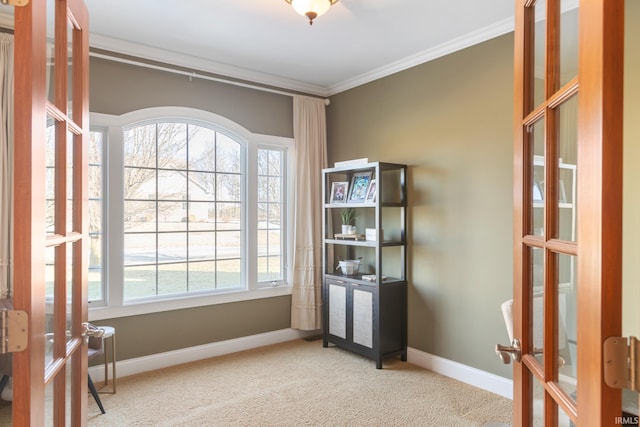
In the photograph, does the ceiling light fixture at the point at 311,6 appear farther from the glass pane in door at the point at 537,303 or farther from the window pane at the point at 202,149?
the glass pane in door at the point at 537,303

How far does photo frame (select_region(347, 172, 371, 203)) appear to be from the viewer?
3.85m


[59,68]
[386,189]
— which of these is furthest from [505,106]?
[59,68]

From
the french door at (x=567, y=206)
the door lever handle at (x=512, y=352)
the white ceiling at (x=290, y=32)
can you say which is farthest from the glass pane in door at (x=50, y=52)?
the white ceiling at (x=290, y=32)

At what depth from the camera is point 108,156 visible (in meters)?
3.30

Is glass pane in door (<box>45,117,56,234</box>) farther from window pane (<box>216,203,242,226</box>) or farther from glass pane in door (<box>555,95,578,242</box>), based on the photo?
window pane (<box>216,203,242,226</box>)

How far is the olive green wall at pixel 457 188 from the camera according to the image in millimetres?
3010

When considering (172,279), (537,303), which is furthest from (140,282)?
(537,303)

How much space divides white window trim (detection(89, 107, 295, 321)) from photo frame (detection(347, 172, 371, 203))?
657 millimetres

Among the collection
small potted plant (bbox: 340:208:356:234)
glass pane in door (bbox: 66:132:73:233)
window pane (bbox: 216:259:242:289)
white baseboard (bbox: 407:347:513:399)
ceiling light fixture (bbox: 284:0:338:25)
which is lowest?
white baseboard (bbox: 407:347:513:399)

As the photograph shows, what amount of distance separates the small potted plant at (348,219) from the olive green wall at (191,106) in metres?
0.98

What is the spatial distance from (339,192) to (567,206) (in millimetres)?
3186

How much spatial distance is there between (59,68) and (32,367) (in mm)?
824

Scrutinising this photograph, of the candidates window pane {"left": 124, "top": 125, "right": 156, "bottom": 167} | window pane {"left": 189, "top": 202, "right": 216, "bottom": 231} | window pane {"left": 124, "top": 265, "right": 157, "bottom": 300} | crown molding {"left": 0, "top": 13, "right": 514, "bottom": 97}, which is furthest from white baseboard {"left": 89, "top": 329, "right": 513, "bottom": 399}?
crown molding {"left": 0, "top": 13, "right": 514, "bottom": 97}

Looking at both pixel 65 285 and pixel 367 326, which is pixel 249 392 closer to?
pixel 367 326
